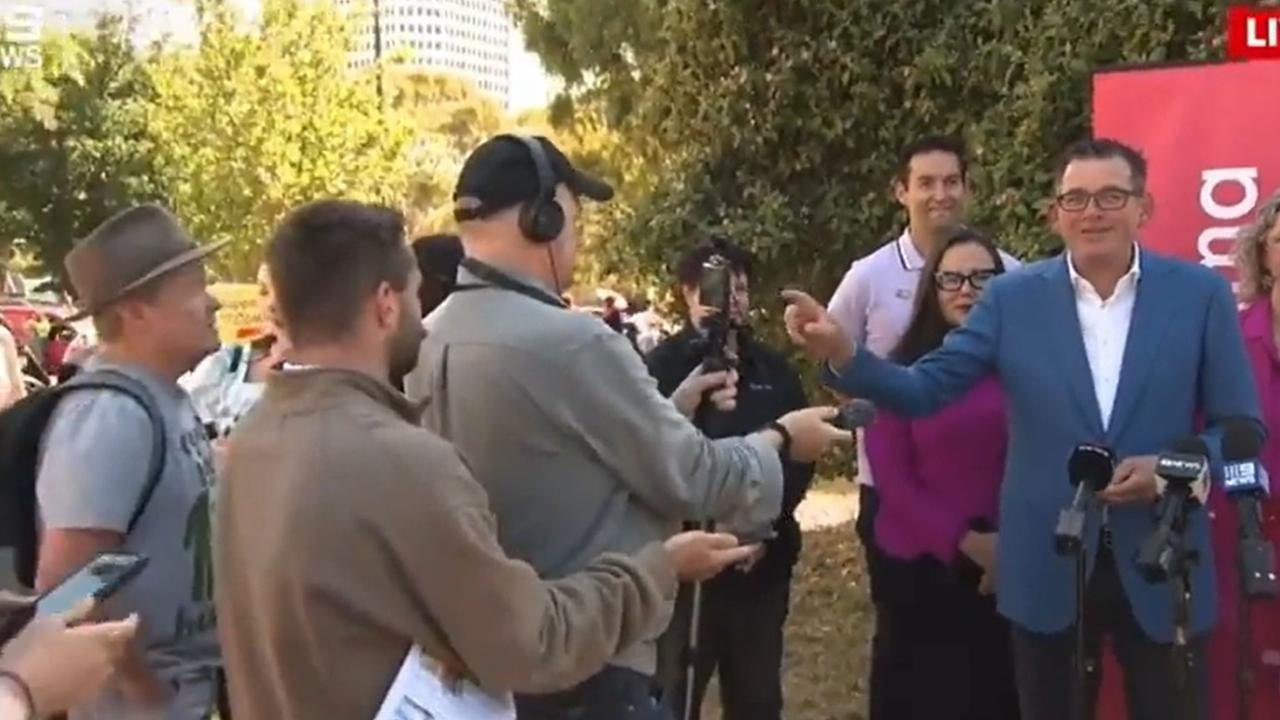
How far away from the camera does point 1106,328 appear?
375 cm

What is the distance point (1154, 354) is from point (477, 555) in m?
2.02

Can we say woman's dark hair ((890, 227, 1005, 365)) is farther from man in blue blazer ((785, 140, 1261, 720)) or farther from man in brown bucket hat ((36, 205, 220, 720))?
man in brown bucket hat ((36, 205, 220, 720))

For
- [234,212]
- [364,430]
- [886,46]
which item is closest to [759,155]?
[886,46]

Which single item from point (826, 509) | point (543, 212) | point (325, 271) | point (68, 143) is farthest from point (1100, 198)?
point (68, 143)

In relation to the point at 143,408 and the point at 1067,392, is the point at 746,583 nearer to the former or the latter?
the point at 1067,392

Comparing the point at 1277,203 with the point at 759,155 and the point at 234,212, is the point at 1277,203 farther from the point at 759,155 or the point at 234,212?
the point at 234,212

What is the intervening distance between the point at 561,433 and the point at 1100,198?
1566mm

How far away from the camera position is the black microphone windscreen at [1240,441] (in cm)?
347

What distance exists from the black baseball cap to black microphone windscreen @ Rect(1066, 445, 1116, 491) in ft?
4.15

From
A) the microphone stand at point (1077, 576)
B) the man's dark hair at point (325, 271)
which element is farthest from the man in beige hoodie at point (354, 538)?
the microphone stand at point (1077, 576)

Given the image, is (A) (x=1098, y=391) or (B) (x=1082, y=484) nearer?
(B) (x=1082, y=484)

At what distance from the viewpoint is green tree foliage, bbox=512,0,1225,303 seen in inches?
294

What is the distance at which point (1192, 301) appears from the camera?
145 inches

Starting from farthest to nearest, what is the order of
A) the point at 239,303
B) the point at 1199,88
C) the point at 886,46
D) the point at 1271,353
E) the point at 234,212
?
1. the point at 234,212
2. the point at 239,303
3. the point at 886,46
4. the point at 1199,88
5. the point at 1271,353
